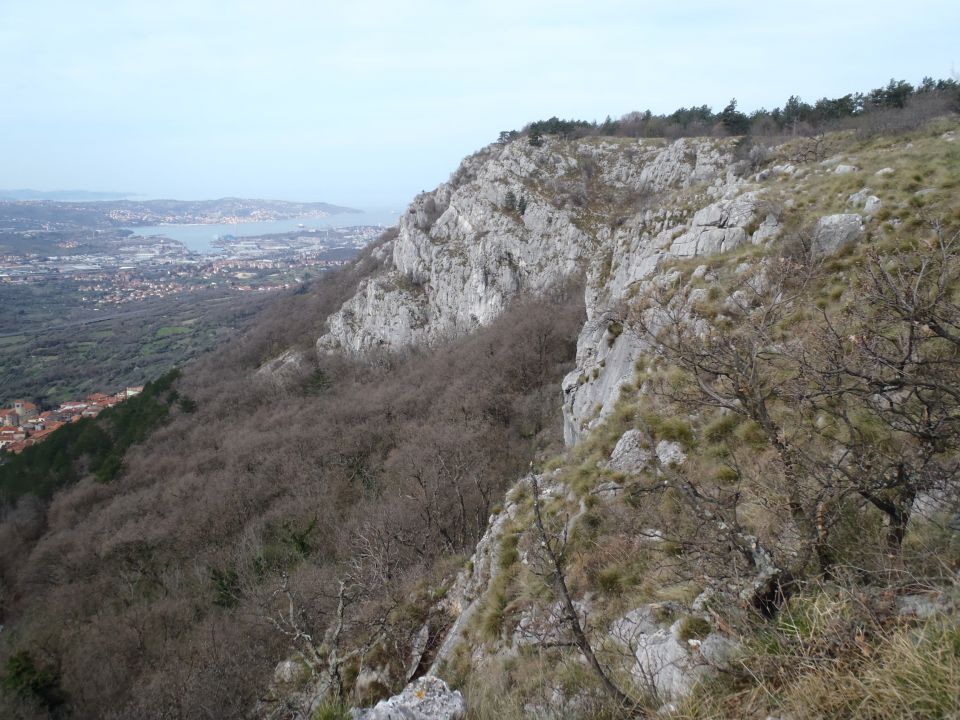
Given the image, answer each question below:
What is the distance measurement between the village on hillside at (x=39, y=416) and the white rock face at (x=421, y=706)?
61.9 metres

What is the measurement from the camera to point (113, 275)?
152 meters

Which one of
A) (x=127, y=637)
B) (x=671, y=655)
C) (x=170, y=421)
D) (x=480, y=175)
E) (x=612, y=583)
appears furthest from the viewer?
(x=480, y=175)

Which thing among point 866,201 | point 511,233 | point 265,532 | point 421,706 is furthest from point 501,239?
point 421,706

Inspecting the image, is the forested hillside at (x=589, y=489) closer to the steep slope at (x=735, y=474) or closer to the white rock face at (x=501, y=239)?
the steep slope at (x=735, y=474)

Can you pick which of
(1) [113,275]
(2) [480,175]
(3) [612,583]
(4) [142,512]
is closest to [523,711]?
(3) [612,583]

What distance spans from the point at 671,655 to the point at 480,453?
62.5ft

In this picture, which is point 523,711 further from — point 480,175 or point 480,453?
point 480,175

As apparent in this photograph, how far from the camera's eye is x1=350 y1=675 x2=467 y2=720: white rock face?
12.1ft

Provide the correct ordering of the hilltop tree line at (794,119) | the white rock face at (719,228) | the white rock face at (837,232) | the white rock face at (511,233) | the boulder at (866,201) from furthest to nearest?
the white rock face at (511,233), the hilltop tree line at (794,119), the white rock face at (719,228), the boulder at (866,201), the white rock face at (837,232)

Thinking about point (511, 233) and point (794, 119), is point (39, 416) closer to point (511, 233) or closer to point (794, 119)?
point (511, 233)

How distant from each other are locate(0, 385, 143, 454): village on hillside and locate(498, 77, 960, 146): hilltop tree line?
65538mm

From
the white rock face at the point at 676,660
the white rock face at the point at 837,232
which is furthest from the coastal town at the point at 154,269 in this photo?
the white rock face at the point at 676,660

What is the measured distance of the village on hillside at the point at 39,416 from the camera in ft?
171

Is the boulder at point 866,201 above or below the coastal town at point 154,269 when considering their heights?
below
